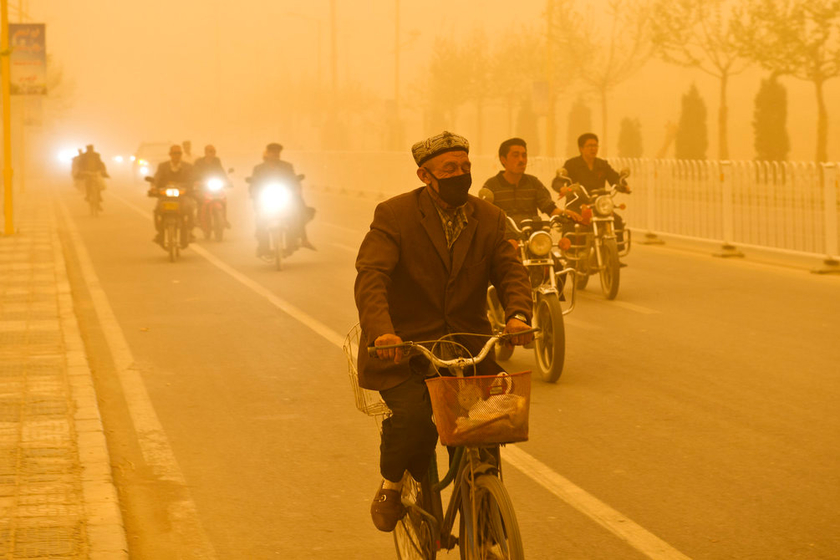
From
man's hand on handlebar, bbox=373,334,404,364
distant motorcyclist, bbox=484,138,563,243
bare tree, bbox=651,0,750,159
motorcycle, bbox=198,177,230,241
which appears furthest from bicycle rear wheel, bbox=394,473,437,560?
bare tree, bbox=651,0,750,159

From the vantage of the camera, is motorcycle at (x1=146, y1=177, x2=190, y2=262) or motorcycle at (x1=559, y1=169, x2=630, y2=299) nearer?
motorcycle at (x1=559, y1=169, x2=630, y2=299)

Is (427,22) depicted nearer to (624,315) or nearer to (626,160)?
(626,160)

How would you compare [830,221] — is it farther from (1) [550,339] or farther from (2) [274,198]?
(1) [550,339]

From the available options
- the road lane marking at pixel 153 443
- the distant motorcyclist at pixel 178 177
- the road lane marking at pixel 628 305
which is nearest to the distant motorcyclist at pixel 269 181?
the distant motorcyclist at pixel 178 177

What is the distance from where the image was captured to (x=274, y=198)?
18.4 meters

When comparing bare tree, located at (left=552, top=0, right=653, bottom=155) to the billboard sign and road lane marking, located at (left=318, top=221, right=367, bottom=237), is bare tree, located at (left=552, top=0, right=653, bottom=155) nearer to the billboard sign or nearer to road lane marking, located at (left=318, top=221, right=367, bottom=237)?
road lane marking, located at (left=318, top=221, right=367, bottom=237)

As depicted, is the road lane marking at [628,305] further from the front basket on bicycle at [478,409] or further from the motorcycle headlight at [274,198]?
the front basket on bicycle at [478,409]

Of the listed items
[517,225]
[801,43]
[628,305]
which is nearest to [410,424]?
[517,225]

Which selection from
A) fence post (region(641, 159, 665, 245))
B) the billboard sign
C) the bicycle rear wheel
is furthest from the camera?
the billboard sign

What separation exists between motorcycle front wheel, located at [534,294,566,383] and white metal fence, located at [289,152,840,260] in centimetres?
805

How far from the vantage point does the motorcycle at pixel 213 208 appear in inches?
910

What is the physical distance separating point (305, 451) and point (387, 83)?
125266 mm

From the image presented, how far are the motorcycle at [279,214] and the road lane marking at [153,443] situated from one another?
167 inches

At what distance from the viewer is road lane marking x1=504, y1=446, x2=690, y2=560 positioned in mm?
5543
